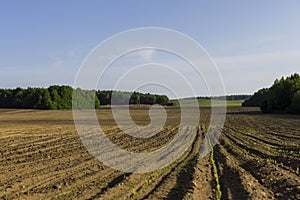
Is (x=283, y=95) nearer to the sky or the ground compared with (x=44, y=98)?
nearer to the ground

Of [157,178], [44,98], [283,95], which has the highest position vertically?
[44,98]

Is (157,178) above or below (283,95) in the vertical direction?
below

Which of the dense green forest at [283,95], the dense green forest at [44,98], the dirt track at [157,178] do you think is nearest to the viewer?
the dirt track at [157,178]

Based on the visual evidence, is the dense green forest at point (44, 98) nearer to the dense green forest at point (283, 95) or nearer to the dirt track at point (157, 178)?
the dense green forest at point (283, 95)

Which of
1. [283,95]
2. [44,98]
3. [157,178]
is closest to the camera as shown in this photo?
[157,178]

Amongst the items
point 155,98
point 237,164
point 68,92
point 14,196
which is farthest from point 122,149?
point 68,92

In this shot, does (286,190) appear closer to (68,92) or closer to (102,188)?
(102,188)

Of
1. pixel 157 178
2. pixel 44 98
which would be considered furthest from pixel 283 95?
pixel 157 178

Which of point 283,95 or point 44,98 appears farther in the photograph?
point 44,98

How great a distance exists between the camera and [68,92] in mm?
93188

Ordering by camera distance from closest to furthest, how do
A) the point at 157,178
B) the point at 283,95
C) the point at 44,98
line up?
1. the point at 157,178
2. the point at 283,95
3. the point at 44,98

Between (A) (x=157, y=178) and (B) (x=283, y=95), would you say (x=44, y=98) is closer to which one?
(B) (x=283, y=95)

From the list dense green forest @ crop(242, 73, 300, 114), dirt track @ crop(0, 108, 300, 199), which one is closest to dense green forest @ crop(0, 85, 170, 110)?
dense green forest @ crop(242, 73, 300, 114)

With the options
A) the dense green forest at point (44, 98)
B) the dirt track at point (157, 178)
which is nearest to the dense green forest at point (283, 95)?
the dense green forest at point (44, 98)
